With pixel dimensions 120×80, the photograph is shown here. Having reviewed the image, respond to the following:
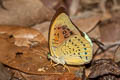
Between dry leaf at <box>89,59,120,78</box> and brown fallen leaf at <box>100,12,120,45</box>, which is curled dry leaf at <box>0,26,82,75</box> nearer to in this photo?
dry leaf at <box>89,59,120,78</box>

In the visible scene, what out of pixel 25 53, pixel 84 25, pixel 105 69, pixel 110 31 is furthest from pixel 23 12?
pixel 105 69

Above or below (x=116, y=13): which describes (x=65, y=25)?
below

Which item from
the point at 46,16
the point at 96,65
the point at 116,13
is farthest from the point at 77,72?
the point at 116,13

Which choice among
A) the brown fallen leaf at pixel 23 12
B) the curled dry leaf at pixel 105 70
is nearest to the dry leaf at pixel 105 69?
the curled dry leaf at pixel 105 70

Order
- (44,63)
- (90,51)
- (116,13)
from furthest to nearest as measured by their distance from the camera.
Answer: (116,13) → (44,63) → (90,51)

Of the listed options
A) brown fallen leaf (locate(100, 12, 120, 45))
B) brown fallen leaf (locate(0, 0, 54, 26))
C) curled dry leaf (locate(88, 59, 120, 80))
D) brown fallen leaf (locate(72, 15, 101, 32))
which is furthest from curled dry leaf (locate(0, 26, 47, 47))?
brown fallen leaf (locate(100, 12, 120, 45))

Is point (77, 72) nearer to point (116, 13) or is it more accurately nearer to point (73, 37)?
point (73, 37)

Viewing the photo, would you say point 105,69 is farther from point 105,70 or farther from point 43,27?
point 43,27
